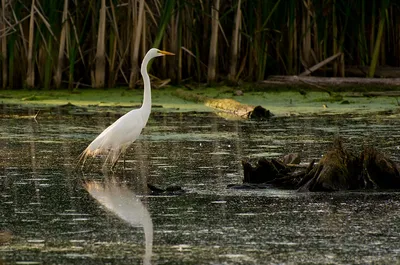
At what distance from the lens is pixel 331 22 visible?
1688 cm

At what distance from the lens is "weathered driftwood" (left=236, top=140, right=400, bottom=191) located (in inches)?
289

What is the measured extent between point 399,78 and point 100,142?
8.33 m

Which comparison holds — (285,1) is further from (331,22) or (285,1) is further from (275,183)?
(275,183)

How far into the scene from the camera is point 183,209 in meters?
6.69

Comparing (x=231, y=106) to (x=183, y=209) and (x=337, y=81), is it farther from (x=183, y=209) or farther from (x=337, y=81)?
(x=183, y=209)

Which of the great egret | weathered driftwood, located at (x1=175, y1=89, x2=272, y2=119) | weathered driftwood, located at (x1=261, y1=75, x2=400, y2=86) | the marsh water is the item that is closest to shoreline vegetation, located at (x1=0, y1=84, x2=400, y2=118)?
weathered driftwood, located at (x1=175, y1=89, x2=272, y2=119)

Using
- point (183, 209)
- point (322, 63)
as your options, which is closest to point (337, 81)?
point (322, 63)

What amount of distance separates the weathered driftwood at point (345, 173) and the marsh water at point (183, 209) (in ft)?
0.44

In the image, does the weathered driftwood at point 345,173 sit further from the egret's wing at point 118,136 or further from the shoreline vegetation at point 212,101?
the shoreline vegetation at point 212,101

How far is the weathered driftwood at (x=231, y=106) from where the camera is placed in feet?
42.6

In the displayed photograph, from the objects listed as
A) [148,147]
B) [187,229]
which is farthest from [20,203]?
[148,147]

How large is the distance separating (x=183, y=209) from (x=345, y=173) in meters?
1.34

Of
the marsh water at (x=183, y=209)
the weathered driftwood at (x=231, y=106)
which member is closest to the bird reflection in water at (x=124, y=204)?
the marsh water at (x=183, y=209)

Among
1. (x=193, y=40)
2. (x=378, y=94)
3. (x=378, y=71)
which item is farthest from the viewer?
(x=378, y=71)
